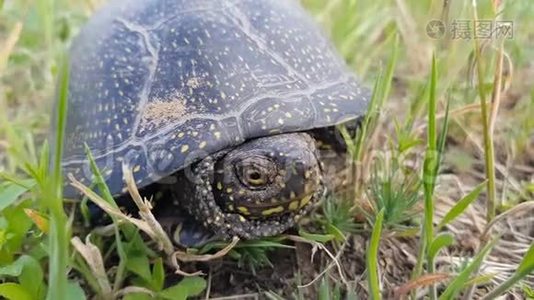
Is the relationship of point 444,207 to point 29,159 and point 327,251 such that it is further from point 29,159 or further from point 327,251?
point 29,159

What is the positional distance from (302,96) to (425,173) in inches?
15.1

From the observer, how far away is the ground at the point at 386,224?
114 centimetres

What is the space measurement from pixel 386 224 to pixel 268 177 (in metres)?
0.29

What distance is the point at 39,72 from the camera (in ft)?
7.32

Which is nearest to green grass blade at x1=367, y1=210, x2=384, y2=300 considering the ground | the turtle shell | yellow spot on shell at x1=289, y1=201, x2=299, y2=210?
the ground

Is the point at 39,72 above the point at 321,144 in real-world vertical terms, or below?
above

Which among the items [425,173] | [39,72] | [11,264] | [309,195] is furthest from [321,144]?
[39,72]

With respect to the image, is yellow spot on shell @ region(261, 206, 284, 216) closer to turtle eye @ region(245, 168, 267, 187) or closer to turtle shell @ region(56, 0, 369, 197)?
turtle eye @ region(245, 168, 267, 187)

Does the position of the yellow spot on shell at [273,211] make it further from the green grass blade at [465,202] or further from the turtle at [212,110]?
the green grass blade at [465,202]
